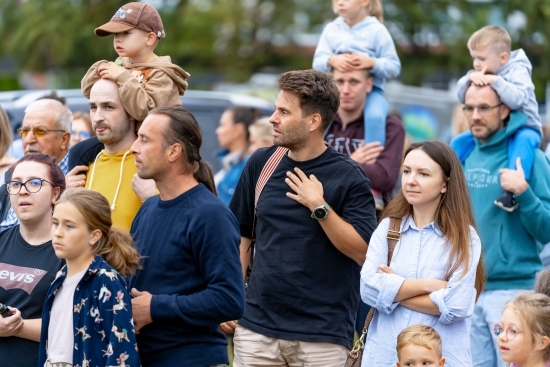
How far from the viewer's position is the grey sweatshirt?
6.85 metres

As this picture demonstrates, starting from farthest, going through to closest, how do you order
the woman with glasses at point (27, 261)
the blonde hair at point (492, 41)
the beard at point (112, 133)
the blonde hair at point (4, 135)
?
the blonde hair at point (4, 135) → the blonde hair at point (492, 41) → the beard at point (112, 133) → the woman with glasses at point (27, 261)

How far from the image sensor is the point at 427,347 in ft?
16.4

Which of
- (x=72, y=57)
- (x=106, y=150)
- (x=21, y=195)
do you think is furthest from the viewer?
(x=72, y=57)

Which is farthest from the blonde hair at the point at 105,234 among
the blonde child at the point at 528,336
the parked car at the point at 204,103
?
the parked car at the point at 204,103

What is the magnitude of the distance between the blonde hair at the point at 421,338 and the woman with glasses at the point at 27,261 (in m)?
1.81

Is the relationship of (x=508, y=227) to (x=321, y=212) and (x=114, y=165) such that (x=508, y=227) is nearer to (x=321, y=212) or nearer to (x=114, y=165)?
(x=321, y=212)

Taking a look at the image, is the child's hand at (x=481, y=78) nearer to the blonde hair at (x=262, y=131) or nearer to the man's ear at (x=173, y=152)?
the man's ear at (x=173, y=152)

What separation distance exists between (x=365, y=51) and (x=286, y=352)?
2705mm

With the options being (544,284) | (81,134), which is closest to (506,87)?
(544,284)

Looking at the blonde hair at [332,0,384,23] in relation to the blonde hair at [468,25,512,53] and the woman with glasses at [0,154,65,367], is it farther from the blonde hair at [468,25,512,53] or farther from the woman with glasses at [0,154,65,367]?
the woman with glasses at [0,154,65,367]

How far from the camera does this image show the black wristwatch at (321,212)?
5.34 metres

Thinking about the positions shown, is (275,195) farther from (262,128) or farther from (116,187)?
(262,128)

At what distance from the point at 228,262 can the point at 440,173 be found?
1363mm

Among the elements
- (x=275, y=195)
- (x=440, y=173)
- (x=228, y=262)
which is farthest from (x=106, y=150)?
(x=440, y=173)
